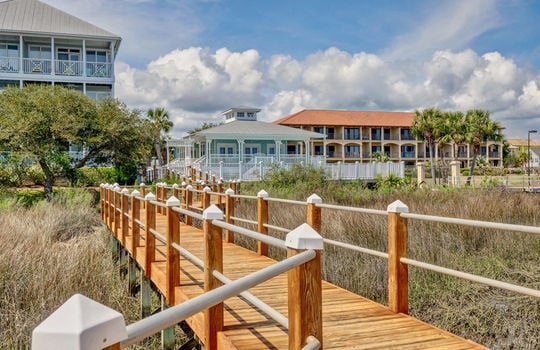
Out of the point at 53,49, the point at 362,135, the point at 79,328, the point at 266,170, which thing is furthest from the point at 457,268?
the point at 362,135

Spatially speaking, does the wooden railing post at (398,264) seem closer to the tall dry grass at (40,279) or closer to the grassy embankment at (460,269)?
the grassy embankment at (460,269)

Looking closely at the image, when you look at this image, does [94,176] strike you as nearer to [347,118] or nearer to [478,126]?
[478,126]

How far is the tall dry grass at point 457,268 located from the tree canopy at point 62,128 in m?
13.4

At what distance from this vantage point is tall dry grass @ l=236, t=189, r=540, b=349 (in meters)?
6.32

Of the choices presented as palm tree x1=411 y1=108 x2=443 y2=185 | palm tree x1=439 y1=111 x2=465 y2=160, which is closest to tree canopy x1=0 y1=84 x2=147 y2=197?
palm tree x1=411 y1=108 x2=443 y2=185

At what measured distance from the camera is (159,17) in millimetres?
20203

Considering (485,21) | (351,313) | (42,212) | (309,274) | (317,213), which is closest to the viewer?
(309,274)

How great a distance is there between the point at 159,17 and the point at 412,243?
15.0 metres

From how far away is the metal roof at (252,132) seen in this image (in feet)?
111

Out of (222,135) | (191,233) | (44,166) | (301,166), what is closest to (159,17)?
(44,166)

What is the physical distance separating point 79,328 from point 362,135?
65081 mm

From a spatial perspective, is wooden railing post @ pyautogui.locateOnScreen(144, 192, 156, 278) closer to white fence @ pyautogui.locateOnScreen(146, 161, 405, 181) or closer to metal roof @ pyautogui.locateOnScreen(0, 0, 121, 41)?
white fence @ pyautogui.locateOnScreen(146, 161, 405, 181)

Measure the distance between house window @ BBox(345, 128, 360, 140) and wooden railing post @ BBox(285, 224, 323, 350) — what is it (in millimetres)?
62101

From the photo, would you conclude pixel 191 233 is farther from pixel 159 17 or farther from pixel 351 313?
pixel 159 17
